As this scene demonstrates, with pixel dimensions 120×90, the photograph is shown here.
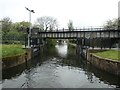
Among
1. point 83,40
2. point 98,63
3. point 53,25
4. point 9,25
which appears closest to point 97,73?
point 98,63

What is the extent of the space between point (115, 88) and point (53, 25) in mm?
94280

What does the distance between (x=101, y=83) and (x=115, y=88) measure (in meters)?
2.70

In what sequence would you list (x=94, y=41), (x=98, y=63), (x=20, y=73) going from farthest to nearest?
(x=94, y=41) → (x=98, y=63) → (x=20, y=73)

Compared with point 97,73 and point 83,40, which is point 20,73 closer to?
point 97,73

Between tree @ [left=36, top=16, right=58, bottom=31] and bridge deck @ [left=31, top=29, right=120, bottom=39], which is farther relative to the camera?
tree @ [left=36, top=16, right=58, bottom=31]

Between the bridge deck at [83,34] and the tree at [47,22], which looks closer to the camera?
the bridge deck at [83,34]

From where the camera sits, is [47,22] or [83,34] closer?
[83,34]

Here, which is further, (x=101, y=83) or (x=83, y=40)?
(x=83, y=40)

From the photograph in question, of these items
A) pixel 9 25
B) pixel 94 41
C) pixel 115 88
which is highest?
pixel 9 25

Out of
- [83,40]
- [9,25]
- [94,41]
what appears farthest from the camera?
[9,25]

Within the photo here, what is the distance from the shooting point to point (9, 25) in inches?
3819

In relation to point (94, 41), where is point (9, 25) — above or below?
above

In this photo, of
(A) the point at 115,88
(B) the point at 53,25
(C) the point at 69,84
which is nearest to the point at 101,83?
(A) the point at 115,88

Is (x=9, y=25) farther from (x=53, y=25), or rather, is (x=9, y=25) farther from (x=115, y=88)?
(x=115, y=88)
